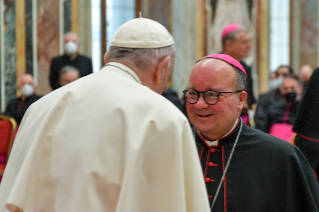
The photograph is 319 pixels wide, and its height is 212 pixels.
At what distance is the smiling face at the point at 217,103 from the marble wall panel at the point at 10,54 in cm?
666

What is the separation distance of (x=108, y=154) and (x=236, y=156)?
3.54 ft

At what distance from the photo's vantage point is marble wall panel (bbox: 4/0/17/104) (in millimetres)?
8789

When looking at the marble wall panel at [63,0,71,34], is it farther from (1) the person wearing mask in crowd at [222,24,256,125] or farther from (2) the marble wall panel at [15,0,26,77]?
(1) the person wearing mask in crowd at [222,24,256,125]

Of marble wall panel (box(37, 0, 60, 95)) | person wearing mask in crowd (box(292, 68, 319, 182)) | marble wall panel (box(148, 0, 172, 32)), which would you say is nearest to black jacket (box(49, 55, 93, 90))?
marble wall panel (box(37, 0, 60, 95))

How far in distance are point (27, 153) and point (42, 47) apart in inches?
287

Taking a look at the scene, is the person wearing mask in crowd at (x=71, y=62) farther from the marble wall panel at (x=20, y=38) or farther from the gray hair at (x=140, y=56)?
the gray hair at (x=140, y=56)

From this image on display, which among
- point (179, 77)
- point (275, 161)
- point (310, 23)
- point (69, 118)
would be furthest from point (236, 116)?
point (310, 23)

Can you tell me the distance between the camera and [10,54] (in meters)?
8.82

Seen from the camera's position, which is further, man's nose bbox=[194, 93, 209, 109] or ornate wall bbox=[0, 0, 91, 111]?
ornate wall bbox=[0, 0, 91, 111]

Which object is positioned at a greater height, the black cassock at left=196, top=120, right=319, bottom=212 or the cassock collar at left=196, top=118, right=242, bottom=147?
the cassock collar at left=196, top=118, right=242, bottom=147

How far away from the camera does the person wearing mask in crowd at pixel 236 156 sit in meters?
2.59

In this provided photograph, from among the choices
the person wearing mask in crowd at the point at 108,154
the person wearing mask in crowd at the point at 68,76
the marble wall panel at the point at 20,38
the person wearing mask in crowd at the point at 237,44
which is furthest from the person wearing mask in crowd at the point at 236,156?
the marble wall panel at the point at 20,38

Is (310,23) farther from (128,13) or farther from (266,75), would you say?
(128,13)

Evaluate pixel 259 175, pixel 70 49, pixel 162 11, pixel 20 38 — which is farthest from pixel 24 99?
pixel 259 175
